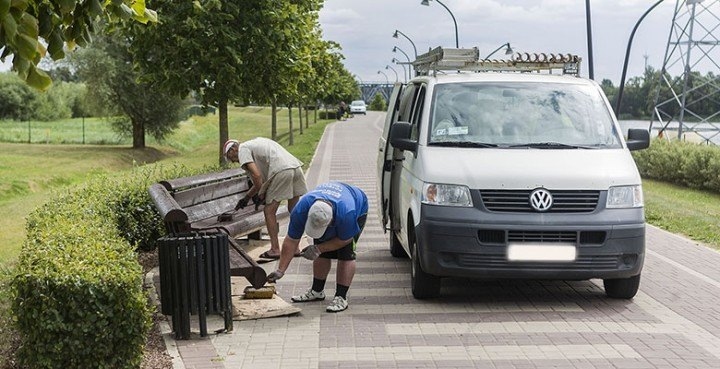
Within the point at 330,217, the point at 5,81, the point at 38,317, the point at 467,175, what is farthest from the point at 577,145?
the point at 5,81

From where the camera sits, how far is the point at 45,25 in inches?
154

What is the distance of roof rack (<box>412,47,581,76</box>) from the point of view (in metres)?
9.22

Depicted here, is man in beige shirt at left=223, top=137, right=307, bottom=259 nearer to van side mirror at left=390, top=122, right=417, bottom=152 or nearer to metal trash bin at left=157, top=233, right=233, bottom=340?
van side mirror at left=390, top=122, right=417, bottom=152

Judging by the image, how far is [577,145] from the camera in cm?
791

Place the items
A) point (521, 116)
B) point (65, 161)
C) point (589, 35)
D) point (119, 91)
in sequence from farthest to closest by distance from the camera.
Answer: point (119, 91) → point (65, 161) → point (589, 35) → point (521, 116)

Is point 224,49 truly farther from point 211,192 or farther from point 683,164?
point 683,164

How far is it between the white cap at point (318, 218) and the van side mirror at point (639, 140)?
294 cm

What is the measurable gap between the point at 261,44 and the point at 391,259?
24.1 feet

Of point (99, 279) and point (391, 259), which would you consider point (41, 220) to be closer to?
point (99, 279)

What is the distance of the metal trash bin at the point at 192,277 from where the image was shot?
20.8ft

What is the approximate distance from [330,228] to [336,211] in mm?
208

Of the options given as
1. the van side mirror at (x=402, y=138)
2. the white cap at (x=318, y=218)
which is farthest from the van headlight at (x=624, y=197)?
the white cap at (x=318, y=218)

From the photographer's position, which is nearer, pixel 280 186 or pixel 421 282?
pixel 421 282

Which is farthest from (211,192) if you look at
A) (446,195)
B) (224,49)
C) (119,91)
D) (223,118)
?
(119,91)
